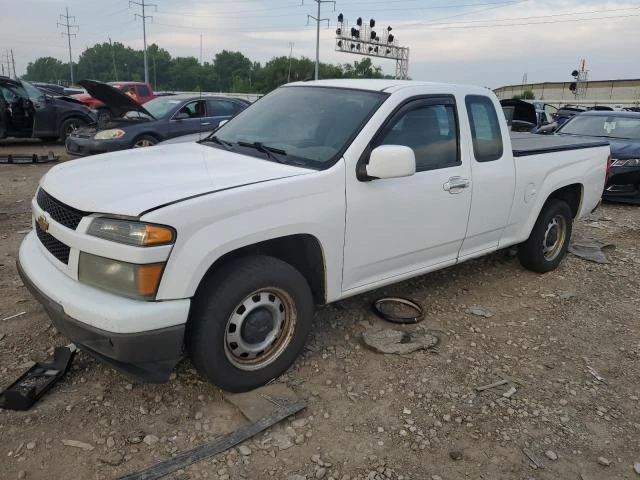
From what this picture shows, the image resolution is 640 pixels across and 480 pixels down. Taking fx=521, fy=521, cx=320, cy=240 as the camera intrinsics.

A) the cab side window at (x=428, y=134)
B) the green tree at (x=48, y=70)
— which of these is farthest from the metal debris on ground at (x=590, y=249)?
the green tree at (x=48, y=70)

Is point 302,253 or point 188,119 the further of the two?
point 188,119

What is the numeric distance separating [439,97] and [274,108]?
4.07 feet

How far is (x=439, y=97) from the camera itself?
3852 mm

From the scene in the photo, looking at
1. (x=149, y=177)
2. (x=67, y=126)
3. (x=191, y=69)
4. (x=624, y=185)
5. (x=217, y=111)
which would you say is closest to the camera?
(x=149, y=177)

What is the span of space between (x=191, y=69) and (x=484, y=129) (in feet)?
289

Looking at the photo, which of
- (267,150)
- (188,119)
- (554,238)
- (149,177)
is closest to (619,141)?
(554,238)

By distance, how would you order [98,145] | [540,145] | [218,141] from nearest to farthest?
[218,141] < [540,145] < [98,145]

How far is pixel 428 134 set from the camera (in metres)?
3.75

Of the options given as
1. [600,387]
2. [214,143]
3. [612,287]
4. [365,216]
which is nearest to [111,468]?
[365,216]

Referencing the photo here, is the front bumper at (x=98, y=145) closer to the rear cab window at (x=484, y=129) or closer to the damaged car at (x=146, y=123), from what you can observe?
the damaged car at (x=146, y=123)

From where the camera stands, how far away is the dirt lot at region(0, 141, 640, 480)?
8.50 ft

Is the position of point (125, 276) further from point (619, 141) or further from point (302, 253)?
point (619, 141)

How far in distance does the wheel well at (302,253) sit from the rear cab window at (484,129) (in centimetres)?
167

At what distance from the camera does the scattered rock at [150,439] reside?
266 centimetres
